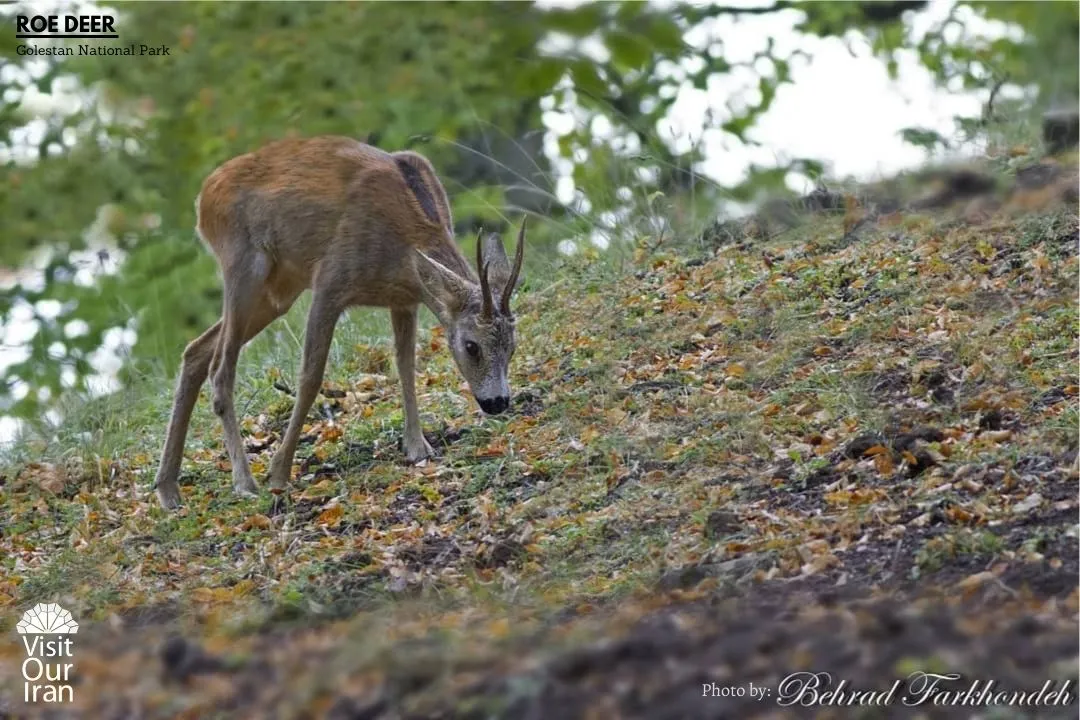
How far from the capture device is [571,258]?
A: 39.7 ft

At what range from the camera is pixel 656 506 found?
7.34 meters

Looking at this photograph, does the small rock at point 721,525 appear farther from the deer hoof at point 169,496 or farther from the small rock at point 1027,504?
the deer hoof at point 169,496

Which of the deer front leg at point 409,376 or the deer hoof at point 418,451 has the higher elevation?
the deer front leg at point 409,376

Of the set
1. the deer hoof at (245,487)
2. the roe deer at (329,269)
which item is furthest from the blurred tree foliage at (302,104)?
the deer hoof at (245,487)

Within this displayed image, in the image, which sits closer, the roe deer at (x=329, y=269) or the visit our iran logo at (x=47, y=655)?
the visit our iran logo at (x=47, y=655)

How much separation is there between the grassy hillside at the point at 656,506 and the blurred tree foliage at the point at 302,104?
1.32 meters

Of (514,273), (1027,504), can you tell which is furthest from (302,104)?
(1027,504)

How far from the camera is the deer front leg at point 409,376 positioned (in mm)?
9406

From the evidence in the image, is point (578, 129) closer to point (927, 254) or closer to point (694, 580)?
point (927, 254)

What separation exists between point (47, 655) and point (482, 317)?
12.3 feet

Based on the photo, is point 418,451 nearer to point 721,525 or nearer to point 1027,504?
point 721,525

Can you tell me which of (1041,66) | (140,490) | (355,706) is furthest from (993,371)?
(140,490)

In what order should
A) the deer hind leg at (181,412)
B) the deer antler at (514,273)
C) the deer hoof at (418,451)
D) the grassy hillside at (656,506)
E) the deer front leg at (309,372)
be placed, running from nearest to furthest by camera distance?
the grassy hillside at (656,506) → the deer antler at (514,273) → the deer front leg at (309,372) → the deer hoof at (418,451) → the deer hind leg at (181,412)

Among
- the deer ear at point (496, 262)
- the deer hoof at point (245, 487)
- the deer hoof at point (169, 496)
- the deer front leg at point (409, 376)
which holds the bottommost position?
the deer hoof at point (169, 496)
